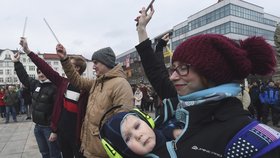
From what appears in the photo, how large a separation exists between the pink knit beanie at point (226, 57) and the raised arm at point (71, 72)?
7.30 feet

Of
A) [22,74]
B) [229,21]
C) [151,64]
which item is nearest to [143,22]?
[151,64]

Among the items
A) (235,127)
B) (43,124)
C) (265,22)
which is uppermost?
(265,22)

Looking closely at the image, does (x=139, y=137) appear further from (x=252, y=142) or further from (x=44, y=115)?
(x=44, y=115)

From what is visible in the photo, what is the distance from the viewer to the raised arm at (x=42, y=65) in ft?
13.4

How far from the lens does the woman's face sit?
149 cm

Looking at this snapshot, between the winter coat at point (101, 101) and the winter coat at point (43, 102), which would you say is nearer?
the winter coat at point (101, 101)

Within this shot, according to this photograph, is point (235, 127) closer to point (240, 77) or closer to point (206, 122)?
point (206, 122)

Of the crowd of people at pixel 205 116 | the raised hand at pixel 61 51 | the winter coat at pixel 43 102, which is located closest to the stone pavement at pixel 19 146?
the winter coat at pixel 43 102

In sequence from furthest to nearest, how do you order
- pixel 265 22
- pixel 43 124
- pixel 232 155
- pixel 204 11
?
pixel 265 22 → pixel 204 11 → pixel 43 124 → pixel 232 155

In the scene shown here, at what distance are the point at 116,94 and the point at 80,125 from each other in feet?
3.12

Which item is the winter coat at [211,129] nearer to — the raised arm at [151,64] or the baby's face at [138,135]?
the baby's face at [138,135]

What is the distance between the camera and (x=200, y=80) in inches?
58.4

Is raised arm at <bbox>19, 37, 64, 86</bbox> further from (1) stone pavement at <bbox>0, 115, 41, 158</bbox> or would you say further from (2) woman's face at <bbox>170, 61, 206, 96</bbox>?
(1) stone pavement at <bbox>0, 115, 41, 158</bbox>

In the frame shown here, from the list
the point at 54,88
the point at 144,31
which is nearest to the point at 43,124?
the point at 54,88
